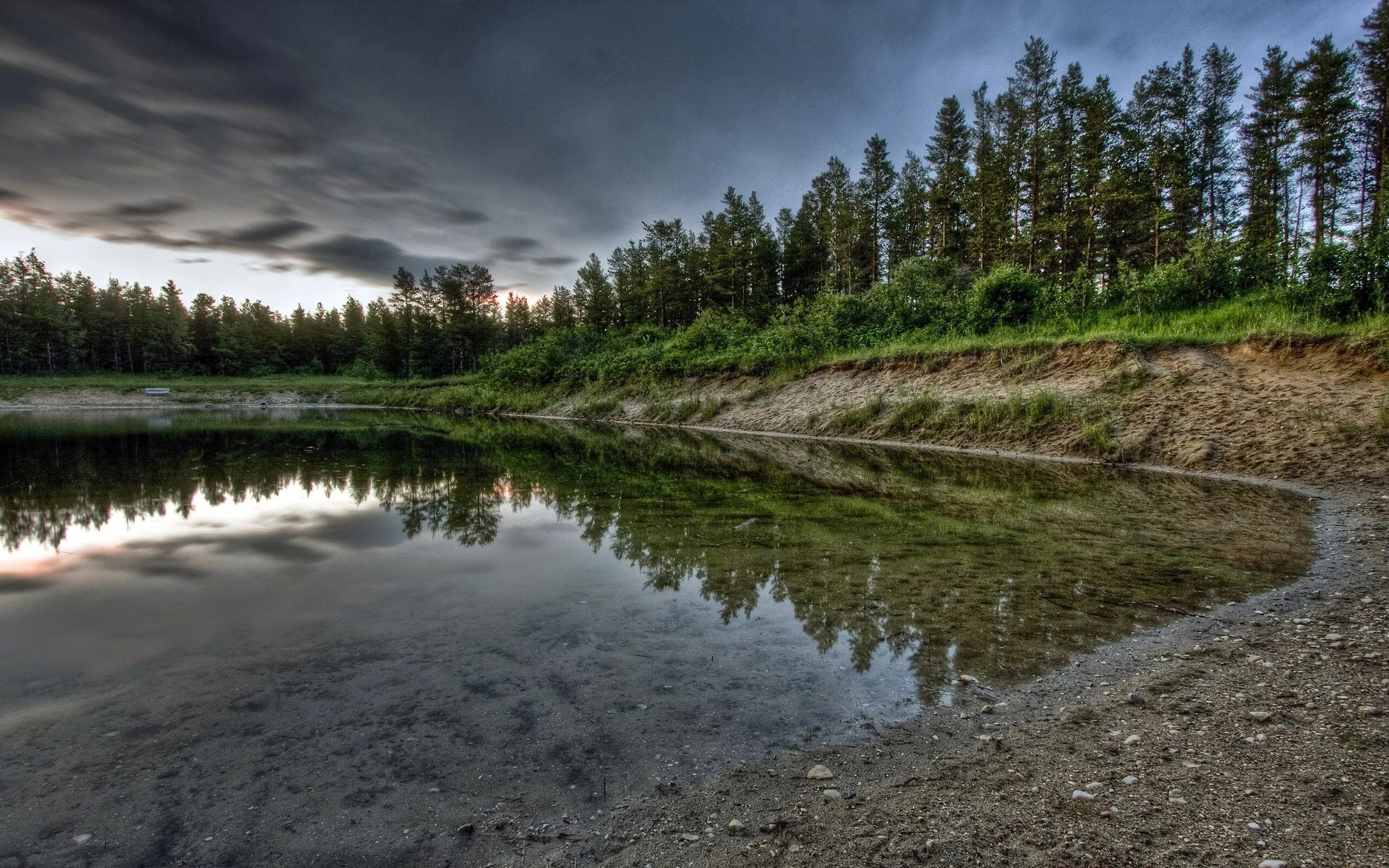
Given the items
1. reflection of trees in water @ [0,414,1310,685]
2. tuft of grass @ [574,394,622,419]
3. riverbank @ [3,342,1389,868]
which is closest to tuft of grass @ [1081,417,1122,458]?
reflection of trees in water @ [0,414,1310,685]

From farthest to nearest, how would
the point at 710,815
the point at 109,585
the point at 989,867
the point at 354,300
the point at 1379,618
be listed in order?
the point at 354,300, the point at 109,585, the point at 1379,618, the point at 710,815, the point at 989,867

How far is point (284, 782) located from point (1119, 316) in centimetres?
2490

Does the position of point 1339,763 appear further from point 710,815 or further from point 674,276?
point 674,276

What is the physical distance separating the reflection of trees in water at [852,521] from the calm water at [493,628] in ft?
0.19

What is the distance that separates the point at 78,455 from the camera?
54.8 feet

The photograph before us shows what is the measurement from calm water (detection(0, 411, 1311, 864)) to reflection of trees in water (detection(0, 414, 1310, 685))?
57 millimetres

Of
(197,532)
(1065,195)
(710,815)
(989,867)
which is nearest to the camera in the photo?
(989,867)

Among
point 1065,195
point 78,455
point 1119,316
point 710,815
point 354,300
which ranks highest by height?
point 354,300

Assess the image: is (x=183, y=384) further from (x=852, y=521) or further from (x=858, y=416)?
(x=852, y=521)

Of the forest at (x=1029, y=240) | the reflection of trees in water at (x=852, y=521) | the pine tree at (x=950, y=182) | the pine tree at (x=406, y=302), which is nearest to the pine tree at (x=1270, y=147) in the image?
the forest at (x=1029, y=240)

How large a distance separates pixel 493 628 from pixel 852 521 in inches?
222

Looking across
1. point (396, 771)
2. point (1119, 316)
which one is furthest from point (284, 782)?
point (1119, 316)

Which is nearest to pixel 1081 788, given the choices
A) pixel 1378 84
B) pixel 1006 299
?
pixel 1006 299

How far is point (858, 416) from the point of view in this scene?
867 inches
